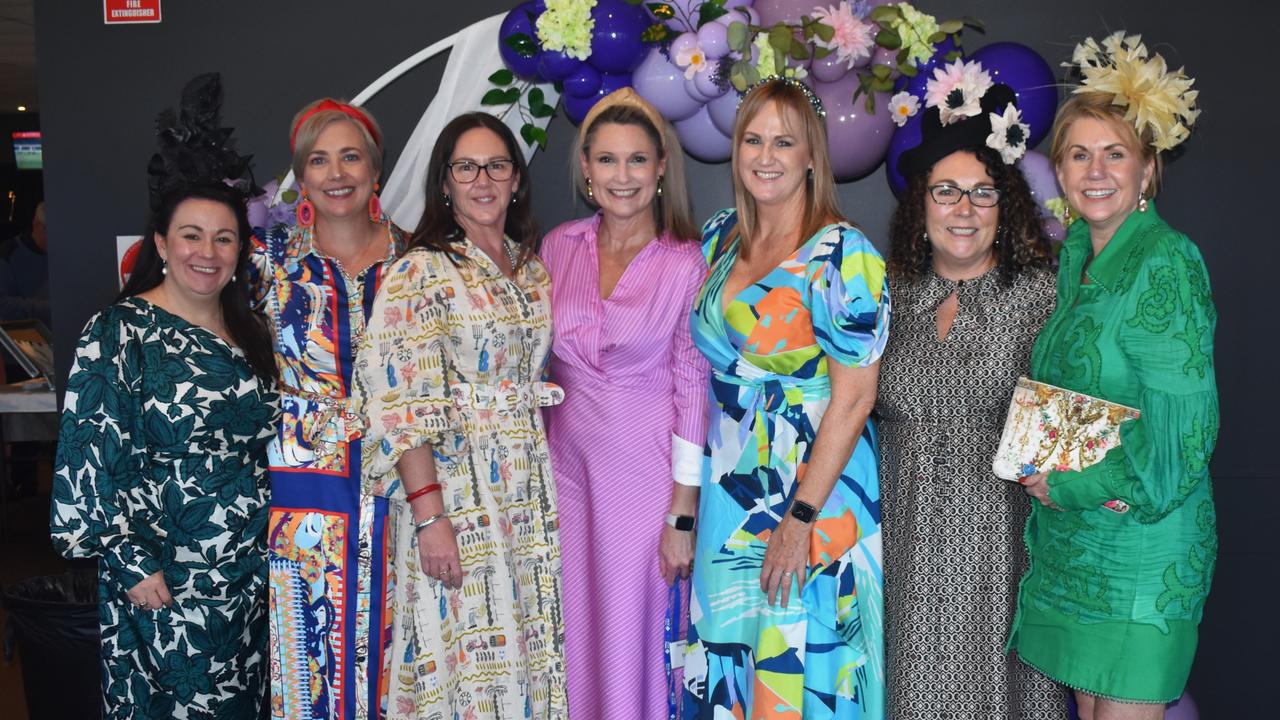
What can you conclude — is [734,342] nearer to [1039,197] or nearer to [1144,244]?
[1144,244]

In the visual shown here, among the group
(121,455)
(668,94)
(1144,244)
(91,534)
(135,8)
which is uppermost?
(135,8)

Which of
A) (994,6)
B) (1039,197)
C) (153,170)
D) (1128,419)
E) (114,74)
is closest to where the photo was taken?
(1128,419)

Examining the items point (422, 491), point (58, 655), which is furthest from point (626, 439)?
point (58, 655)

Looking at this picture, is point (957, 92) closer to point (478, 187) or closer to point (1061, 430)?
point (1061, 430)

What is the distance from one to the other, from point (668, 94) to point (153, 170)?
159 cm

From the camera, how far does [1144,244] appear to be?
86.4 inches

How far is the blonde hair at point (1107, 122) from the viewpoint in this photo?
2.30 metres

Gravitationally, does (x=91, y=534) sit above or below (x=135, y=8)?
below

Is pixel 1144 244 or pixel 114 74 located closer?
pixel 1144 244

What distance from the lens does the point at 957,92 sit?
2.54 m

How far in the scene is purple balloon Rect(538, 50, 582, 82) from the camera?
3.18m

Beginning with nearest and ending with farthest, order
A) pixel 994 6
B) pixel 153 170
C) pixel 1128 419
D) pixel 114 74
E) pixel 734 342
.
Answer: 1. pixel 1128 419
2. pixel 734 342
3. pixel 153 170
4. pixel 994 6
5. pixel 114 74

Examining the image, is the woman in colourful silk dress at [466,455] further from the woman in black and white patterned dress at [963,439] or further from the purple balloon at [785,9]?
the purple balloon at [785,9]

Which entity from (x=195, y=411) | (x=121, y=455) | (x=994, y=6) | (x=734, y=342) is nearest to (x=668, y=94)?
(x=734, y=342)
